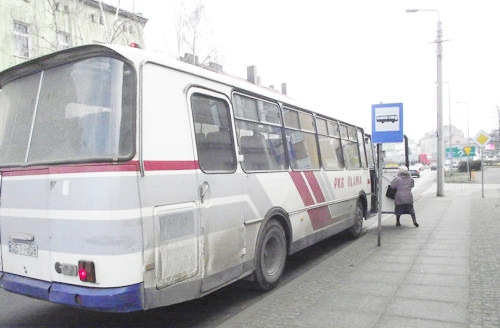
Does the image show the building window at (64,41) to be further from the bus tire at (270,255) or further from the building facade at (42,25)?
the bus tire at (270,255)

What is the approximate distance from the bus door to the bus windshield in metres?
0.87

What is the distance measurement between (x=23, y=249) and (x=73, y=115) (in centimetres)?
139

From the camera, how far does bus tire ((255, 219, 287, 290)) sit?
18.7ft

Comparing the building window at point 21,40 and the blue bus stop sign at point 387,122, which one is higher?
the building window at point 21,40

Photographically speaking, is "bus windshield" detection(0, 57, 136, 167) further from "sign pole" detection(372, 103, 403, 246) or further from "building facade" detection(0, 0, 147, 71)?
"building facade" detection(0, 0, 147, 71)

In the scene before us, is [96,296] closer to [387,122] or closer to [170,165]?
[170,165]

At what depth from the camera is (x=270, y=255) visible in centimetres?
617

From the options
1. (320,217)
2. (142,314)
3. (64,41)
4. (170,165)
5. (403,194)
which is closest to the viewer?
(170,165)

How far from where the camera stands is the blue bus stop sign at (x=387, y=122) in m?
8.74

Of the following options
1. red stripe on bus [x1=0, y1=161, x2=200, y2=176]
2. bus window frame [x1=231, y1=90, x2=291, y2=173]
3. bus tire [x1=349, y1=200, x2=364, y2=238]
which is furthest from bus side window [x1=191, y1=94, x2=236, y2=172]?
bus tire [x1=349, y1=200, x2=364, y2=238]

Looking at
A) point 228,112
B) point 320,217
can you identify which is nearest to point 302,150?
point 320,217

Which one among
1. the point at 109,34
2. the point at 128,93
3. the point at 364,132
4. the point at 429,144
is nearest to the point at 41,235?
the point at 128,93

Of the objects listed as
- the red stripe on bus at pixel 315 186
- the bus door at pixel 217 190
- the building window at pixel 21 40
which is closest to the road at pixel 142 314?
the bus door at pixel 217 190

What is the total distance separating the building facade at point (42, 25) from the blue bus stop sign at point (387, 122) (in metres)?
16.7
